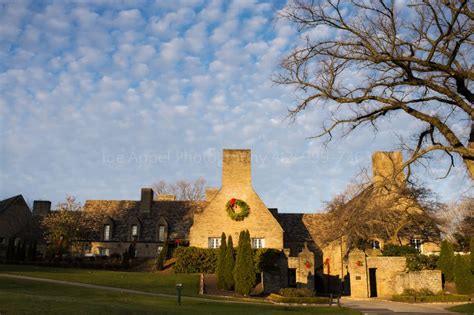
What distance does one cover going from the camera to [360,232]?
128ft

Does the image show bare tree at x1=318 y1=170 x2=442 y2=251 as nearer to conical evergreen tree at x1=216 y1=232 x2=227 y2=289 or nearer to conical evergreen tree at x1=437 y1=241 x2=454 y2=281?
conical evergreen tree at x1=437 y1=241 x2=454 y2=281

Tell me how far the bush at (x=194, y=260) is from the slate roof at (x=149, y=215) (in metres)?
8.49

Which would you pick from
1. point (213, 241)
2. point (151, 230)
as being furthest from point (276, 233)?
point (151, 230)

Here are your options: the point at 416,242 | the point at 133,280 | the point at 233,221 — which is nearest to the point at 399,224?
the point at 416,242

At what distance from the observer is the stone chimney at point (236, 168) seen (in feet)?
147

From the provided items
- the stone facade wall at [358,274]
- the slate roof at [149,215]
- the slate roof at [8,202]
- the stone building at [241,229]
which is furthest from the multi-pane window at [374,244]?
the slate roof at [8,202]

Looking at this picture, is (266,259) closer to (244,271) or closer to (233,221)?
(244,271)

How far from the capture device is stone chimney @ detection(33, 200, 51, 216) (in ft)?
177

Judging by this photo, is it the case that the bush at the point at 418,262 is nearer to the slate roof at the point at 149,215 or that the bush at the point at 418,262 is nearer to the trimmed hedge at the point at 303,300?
the trimmed hedge at the point at 303,300

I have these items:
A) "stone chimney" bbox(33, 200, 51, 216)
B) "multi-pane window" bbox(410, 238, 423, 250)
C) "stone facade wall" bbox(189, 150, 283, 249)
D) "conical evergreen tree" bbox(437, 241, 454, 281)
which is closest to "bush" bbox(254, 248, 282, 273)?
"stone facade wall" bbox(189, 150, 283, 249)

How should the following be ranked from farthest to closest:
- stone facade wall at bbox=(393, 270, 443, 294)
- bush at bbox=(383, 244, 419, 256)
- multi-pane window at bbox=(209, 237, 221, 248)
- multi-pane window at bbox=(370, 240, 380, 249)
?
multi-pane window at bbox=(209, 237, 221, 248)
multi-pane window at bbox=(370, 240, 380, 249)
bush at bbox=(383, 244, 419, 256)
stone facade wall at bbox=(393, 270, 443, 294)

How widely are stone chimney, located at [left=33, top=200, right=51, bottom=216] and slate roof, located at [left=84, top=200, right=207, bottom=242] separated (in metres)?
4.76

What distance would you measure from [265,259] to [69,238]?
811 inches

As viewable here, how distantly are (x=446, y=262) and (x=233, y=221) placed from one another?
60.9ft
